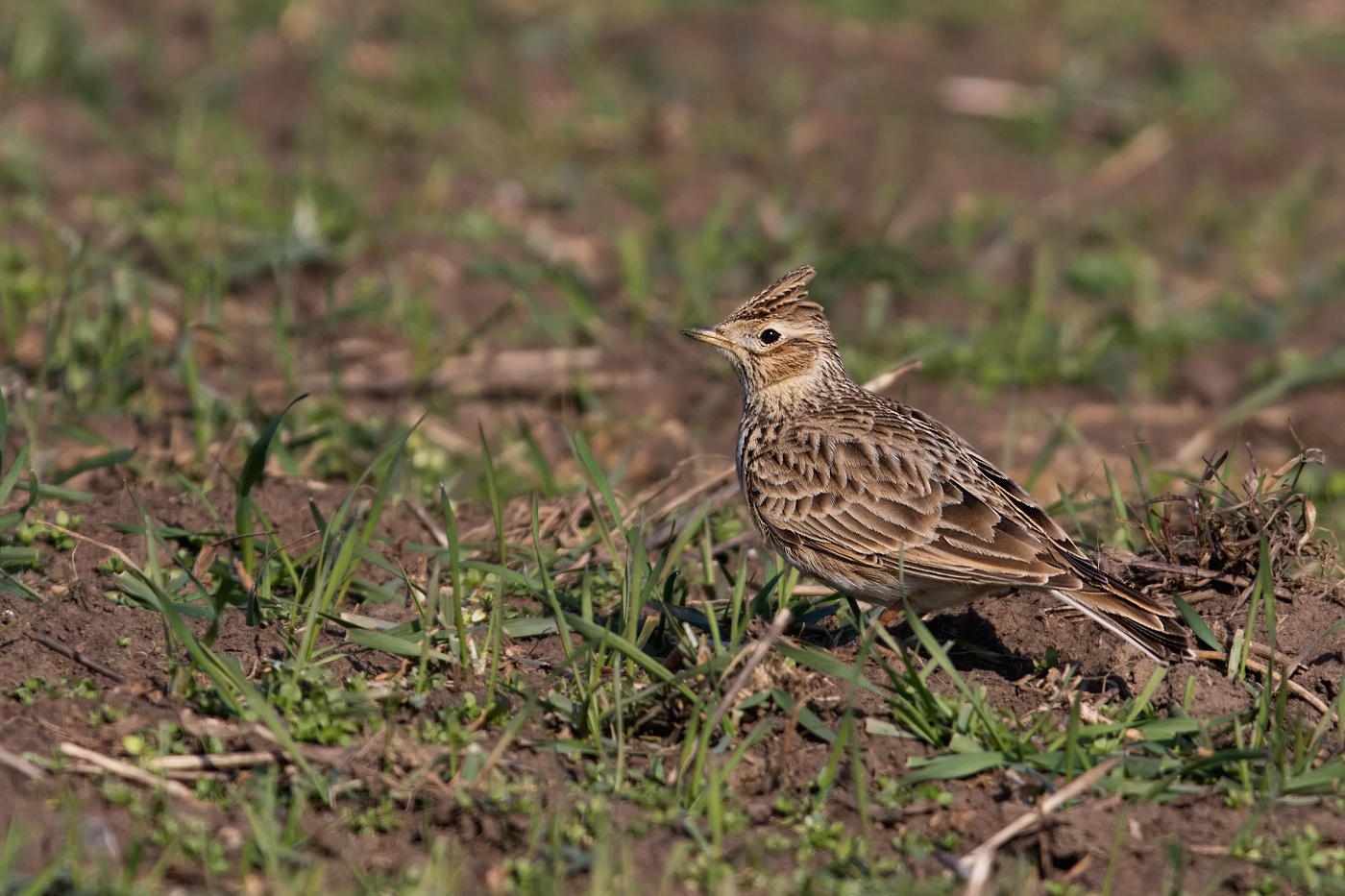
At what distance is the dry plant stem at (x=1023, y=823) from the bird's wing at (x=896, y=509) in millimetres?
694

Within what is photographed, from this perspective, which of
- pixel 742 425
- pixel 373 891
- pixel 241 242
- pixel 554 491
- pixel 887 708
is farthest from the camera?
pixel 241 242

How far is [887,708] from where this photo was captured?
4.95 m

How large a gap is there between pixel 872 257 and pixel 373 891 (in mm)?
6224

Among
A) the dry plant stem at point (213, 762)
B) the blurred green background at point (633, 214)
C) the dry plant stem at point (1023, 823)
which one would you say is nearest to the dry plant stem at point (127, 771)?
the dry plant stem at point (213, 762)

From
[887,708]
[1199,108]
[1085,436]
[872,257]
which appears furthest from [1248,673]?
[1199,108]

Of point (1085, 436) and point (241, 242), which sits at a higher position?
point (241, 242)

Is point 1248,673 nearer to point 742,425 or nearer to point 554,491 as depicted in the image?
point 742,425

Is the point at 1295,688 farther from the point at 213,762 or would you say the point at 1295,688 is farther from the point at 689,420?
the point at 689,420

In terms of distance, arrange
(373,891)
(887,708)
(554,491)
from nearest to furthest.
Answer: (373,891) → (887,708) → (554,491)

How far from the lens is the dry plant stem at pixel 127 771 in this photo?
432 cm

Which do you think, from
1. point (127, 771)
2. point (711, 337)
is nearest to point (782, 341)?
point (711, 337)

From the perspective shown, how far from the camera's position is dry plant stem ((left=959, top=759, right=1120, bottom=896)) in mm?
4199

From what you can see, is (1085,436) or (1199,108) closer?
(1085,436)

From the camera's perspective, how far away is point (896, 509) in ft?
17.7
